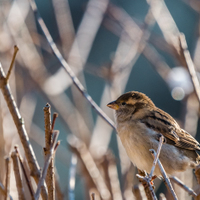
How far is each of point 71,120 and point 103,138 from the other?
42 centimetres

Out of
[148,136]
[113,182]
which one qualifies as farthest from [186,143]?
[113,182]

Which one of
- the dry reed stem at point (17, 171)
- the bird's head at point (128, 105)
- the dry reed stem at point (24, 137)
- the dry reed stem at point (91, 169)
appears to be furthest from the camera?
the bird's head at point (128, 105)

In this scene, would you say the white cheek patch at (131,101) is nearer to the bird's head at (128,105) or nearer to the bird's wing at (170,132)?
the bird's head at (128,105)

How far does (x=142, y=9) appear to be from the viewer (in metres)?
5.80

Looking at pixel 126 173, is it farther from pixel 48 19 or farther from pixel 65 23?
pixel 48 19

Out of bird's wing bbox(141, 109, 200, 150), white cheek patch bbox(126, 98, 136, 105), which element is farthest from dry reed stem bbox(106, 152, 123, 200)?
white cheek patch bbox(126, 98, 136, 105)

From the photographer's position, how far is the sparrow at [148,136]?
263cm

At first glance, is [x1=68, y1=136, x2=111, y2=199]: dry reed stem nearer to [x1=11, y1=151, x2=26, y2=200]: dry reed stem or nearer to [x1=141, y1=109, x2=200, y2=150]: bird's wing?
[x1=141, y1=109, x2=200, y2=150]: bird's wing

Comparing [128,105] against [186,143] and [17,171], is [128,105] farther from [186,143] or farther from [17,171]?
[17,171]

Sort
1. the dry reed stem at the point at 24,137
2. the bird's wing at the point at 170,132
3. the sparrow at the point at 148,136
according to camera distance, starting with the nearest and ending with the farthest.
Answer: the dry reed stem at the point at 24,137 < the sparrow at the point at 148,136 < the bird's wing at the point at 170,132

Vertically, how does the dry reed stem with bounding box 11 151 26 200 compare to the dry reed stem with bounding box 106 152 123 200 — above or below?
above

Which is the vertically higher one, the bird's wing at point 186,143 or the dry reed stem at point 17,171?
the dry reed stem at point 17,171

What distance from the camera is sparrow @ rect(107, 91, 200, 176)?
2.63m

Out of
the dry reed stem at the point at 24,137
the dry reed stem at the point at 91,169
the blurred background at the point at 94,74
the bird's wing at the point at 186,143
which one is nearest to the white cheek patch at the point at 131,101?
the blurred background at the point at 94,74
